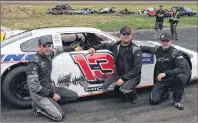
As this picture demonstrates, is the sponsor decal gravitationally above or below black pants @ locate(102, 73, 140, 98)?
above

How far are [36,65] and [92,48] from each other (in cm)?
123

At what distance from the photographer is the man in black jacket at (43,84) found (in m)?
5.12

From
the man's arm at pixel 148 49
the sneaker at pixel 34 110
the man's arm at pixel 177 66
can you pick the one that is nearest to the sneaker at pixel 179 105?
the man's arm at pixel 177 66

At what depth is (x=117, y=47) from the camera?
598cm

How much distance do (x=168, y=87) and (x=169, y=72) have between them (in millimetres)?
396

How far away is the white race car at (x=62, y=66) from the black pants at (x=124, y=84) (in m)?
0.13

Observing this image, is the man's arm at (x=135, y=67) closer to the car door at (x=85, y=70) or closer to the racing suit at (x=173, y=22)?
the car door at (x=85, y=70)

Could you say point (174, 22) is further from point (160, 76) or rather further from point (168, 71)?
point (160, 76)

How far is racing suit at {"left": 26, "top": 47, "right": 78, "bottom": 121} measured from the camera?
5.11m

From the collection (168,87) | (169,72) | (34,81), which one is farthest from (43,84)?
(168,87)

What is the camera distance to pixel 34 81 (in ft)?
16.6

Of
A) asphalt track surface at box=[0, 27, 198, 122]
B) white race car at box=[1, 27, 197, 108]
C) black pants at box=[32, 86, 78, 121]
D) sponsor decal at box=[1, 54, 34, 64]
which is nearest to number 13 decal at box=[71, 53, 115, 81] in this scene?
white race car at box=[1, 27, 197, 108]

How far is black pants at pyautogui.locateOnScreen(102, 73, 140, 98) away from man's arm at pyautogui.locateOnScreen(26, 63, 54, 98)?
1224 mm

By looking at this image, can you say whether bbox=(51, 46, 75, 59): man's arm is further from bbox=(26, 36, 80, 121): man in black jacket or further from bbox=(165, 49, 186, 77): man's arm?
bbox=(165, 49, 186, 77): man's arm
